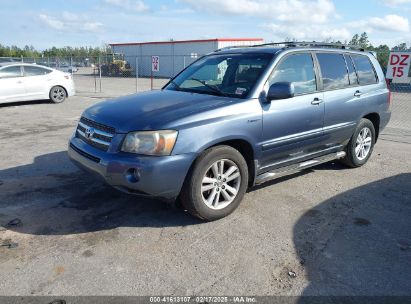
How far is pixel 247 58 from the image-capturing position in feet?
16.3

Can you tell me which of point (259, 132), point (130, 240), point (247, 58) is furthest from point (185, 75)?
point (130, 240)

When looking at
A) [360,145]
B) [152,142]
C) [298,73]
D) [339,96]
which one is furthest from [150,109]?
[360,145]

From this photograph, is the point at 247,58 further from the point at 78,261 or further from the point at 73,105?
the point at 73,105

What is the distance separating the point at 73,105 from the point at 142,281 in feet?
38.9

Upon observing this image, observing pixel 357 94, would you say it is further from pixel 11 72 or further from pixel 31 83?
pixel 11 72

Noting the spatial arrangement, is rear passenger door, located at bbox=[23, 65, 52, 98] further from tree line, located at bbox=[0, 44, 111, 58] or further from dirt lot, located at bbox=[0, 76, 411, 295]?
tree line, located at bbox=[0, 44, 111, 58]

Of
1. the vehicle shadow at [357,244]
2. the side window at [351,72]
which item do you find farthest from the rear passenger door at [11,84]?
the vehicle shadow at [357,244]

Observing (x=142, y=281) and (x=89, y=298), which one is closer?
(x=89, y=298)

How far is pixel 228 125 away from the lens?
161 inches

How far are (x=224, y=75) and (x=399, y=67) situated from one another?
6228 mm

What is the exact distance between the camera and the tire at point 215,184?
13.0 ft

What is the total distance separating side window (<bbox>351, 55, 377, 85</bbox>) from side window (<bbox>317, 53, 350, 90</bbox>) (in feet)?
1.25

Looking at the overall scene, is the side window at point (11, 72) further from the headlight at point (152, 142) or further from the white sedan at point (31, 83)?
the headlight at point (152, 142)

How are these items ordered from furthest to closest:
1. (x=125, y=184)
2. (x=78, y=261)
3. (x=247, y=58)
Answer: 1. (x=247, y=58)
2. (x=125, y=184)
3. (x=78, y=261)
